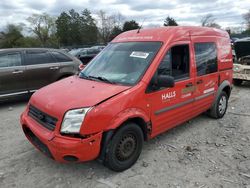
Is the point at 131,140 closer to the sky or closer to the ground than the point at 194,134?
closer to the sky

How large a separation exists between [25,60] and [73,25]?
58.8 metres

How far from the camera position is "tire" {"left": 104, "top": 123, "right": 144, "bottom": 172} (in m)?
3.12

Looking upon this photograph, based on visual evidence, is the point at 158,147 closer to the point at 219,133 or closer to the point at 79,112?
the point at 219,133

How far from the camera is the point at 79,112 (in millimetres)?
2896

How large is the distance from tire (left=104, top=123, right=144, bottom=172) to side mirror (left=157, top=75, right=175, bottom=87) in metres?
0.70

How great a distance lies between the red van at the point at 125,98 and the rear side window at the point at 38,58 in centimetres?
358

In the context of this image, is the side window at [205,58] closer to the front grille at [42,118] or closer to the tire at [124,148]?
the tire at [124,148]

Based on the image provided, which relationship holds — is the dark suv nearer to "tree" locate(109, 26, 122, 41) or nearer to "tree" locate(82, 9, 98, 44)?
"tree" locate(109, 26, 122, 41)

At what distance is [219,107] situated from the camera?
538 centimetres

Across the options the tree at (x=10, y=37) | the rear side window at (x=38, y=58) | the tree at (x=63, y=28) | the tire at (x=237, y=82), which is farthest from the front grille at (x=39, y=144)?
the tree at (x=63, y=28)

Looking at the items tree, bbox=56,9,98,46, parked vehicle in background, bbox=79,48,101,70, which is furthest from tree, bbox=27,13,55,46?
parked vehicle in background, bbox=79,48,101,70

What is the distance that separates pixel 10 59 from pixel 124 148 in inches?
200

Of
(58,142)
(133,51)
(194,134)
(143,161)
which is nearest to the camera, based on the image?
(58,142)

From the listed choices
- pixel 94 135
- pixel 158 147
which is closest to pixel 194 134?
pixel 158 147
